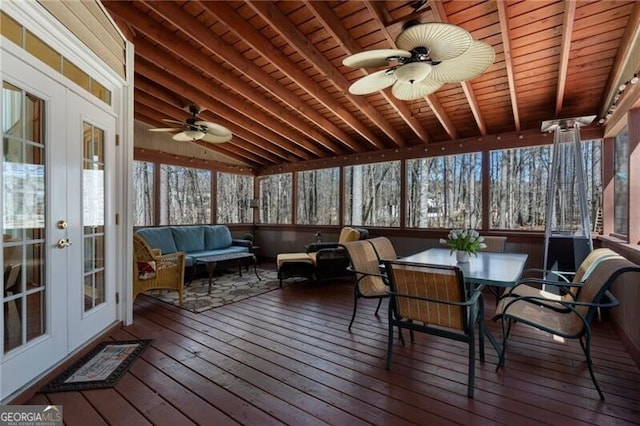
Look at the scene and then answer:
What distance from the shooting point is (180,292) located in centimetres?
393

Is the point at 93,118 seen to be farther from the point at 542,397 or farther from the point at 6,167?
the point at 542,397

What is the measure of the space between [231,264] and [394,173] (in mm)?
3678

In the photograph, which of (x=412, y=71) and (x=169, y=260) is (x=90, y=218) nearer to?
(x=169, y=260)

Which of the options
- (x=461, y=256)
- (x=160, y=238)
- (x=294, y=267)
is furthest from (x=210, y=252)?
(x=461, y=256)

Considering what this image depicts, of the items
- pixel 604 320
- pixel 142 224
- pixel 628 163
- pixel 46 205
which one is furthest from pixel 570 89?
pixel 142 224

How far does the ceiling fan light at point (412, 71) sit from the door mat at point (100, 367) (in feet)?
10.0

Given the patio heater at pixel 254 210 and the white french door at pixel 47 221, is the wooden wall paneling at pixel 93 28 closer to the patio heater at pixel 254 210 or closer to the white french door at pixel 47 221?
the white french door at pixel 47 221

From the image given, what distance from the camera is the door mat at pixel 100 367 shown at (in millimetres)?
2088

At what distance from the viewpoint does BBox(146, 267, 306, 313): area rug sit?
4053mm

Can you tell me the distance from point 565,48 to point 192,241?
612 cm

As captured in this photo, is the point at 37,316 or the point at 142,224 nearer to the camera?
the point at 37,316

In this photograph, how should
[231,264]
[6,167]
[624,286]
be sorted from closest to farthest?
[6,167], [624,286], [231,264]

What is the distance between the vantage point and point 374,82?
2.56 m

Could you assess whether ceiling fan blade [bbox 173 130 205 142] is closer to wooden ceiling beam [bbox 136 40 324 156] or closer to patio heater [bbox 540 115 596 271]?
wooden ceiling beam [bbox 136 40 324 156]
